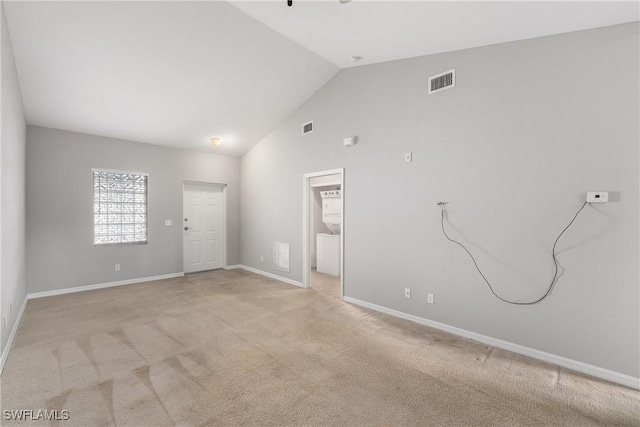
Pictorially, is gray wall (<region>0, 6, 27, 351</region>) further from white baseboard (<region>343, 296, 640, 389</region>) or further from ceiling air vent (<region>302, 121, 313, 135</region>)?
white baseboard (<region>343, 296, 640, 389</region>)

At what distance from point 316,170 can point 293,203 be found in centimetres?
82

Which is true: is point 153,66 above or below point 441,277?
above

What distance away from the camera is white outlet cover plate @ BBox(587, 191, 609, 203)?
7.67 ft

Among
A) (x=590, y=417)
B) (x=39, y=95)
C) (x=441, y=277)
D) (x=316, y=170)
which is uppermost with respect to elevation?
(x=39, y=95)

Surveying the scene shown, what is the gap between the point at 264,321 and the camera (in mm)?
3508

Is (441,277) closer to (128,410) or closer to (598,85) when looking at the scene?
(598,85)

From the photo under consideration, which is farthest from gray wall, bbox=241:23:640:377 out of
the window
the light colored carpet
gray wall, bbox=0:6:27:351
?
the window

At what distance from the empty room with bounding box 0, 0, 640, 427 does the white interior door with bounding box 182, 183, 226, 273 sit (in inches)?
48.5

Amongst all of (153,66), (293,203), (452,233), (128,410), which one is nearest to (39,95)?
(153,66)

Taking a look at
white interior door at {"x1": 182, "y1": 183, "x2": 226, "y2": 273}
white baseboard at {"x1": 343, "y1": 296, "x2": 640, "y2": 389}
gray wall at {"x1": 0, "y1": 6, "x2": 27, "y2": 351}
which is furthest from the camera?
white interior door at {"x1": 182, "y1": 183, "x2": 226, "y2": 273}

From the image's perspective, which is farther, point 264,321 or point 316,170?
point 316,170

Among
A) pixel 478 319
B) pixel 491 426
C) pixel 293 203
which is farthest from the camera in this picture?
pixel 293 203

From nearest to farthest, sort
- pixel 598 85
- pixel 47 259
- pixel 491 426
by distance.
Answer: pixel 491 426
pixel 598 85
pixel 47 259

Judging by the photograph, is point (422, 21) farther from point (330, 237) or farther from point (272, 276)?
point (272, 276)
